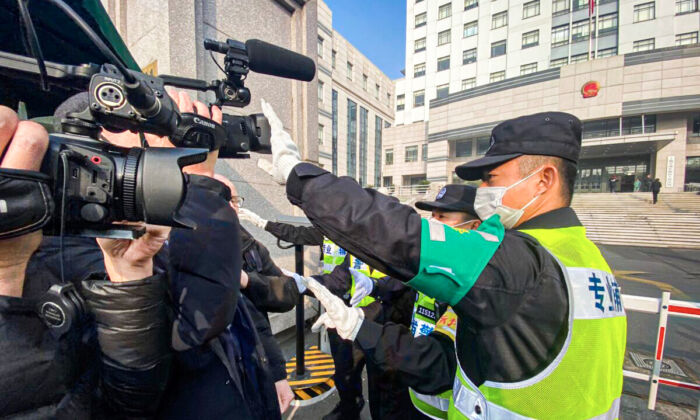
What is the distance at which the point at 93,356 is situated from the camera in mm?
863

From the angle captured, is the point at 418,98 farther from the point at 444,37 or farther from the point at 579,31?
the point at 579,31

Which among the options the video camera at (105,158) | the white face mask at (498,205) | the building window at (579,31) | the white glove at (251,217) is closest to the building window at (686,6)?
the building window at (579,31)

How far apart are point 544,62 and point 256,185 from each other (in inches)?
1265

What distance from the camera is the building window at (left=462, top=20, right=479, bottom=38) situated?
1175 inches

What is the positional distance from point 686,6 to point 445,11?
18.8 meters

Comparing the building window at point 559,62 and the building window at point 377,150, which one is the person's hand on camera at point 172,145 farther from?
the building window at point 377,150

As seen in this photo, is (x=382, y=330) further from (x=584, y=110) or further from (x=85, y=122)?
(x=584, y=110)

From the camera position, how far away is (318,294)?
1687 mm

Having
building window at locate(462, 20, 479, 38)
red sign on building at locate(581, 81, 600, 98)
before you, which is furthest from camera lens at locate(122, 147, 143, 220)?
building window at locate(462, 20, 479, 38)

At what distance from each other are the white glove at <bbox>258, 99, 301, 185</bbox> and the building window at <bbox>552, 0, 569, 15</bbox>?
115ft

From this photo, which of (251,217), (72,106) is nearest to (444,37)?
(251,217)

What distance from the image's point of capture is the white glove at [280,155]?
3.97ft

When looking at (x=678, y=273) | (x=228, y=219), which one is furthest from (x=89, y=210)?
(x=678, y=273)

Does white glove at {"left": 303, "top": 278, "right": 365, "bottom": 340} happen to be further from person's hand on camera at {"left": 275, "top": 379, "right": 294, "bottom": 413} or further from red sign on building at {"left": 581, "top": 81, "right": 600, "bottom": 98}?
red sign on building at {"left": 581, "top": 81, "right": 600, "bottom": 98}
